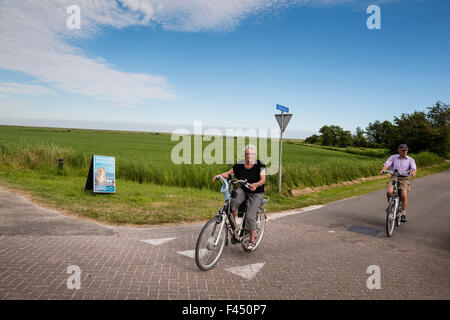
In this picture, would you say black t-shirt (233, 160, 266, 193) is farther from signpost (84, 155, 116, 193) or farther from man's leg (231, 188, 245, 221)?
signpost (84, 155, 116, 193)

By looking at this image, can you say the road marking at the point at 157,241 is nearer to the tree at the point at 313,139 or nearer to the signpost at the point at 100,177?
the signpost at the point at 100,177

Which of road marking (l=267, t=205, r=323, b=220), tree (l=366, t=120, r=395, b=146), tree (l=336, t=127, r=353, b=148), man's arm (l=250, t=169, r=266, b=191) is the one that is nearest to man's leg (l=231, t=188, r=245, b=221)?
man's arm (l=250, t=169, r=266, b=191)

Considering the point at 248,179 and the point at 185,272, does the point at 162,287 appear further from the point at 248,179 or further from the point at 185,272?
the point at 248,179

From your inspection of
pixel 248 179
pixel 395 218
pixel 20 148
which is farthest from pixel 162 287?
pixel 20 148

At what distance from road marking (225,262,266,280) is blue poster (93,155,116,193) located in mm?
6599

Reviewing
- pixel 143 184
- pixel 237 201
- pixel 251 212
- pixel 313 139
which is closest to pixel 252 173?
pixel 237 201

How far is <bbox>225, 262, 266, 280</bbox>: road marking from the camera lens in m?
4.13

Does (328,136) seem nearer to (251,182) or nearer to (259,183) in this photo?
(251,182)

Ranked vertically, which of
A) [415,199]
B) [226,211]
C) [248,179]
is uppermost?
[248,179]

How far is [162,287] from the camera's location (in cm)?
366

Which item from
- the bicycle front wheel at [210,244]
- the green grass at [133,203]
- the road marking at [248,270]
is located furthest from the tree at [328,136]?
the bicycle front wheel at [210,244]
